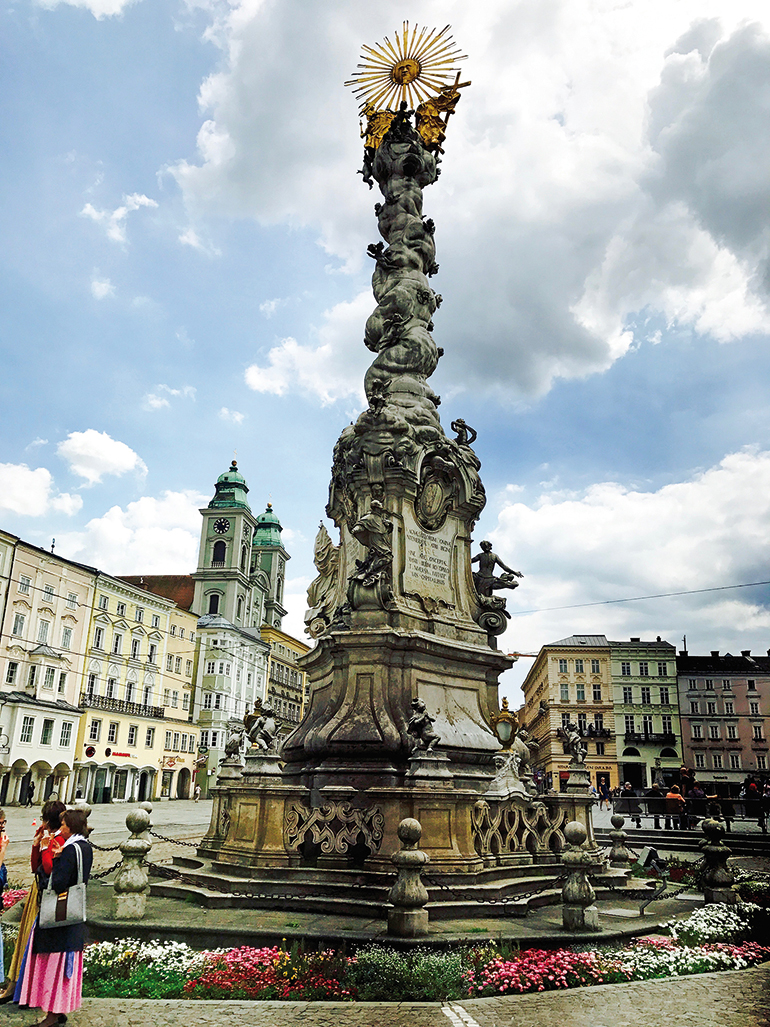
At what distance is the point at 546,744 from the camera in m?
71.6

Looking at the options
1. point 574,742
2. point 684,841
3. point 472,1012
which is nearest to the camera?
point 472,1012

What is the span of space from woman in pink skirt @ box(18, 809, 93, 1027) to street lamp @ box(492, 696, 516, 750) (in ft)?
29.4

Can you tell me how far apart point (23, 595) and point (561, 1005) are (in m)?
44.0

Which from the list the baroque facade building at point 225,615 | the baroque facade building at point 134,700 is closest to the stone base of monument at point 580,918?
the baroque facade building at point 134,700

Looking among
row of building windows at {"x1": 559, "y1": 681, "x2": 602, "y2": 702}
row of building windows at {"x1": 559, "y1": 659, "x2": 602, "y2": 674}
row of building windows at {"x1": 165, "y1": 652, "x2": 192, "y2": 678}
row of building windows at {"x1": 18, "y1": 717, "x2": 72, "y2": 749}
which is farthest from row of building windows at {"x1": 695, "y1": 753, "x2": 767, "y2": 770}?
row of building windows at {"x1": 18, "y1": 717, "x2": 72, "y2": 749}

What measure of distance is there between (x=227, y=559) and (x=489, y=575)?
67.0 meters

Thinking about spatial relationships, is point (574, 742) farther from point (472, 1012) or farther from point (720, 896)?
point (472, 1012)

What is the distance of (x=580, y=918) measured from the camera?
860cm

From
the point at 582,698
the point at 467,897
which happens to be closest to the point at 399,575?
the point at 467,897

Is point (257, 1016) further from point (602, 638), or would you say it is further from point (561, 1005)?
point (602, 638)

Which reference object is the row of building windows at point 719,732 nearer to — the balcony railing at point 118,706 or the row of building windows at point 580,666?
the row of building windows at point 580,666

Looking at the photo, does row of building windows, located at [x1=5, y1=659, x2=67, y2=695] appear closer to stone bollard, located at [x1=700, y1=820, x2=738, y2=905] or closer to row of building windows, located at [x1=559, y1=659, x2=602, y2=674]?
stone bollard, located at [x1=700, y1=820, x2=738, y2=905]

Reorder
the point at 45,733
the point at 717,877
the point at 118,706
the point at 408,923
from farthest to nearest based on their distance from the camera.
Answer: the point at 118,706 < the point at 45,733 < the point at 717,877 < the point at 408,923

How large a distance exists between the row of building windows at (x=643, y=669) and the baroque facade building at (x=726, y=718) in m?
1.32
